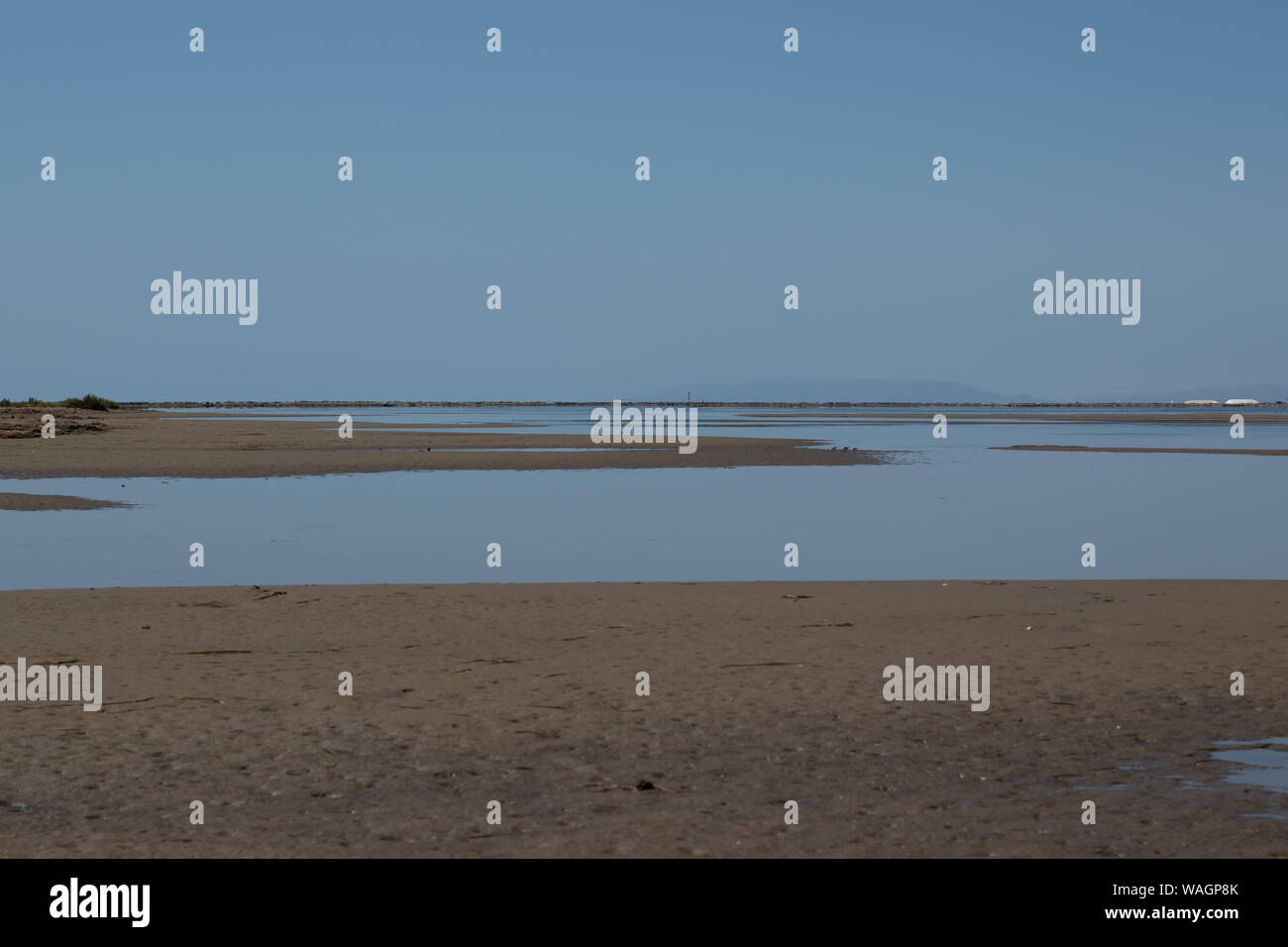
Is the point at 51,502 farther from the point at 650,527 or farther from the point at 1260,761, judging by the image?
the point at 1260,761

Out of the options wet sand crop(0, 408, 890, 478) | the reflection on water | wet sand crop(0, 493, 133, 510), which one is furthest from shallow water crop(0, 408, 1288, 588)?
wet sand crop(0, 408, 890, 478)

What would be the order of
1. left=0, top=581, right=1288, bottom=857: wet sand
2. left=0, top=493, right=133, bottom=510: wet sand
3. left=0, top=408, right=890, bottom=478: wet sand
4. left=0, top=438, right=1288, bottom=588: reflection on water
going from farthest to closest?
left=0, top=408, right=890, bottom=478: wet sand, left=0, top=493, right=133, bottom=510: wet sand, left=0, top=438, right=1288, bottom=588: reflection on water, left=0, top=581, right=1288, bottom=857: wet sand

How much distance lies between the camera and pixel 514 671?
41.1 feet

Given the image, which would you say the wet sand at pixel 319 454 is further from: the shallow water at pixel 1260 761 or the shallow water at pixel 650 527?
the shallow water at pixel 1260 761

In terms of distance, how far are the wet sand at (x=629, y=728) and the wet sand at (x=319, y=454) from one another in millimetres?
28776

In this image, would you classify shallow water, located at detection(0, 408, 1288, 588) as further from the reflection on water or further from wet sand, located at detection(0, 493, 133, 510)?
wet sand, located at detection(0, 493, 133, 510)

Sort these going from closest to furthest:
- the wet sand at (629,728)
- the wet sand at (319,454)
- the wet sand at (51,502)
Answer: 1. the wet sand at (629,728)
2. the wet sand at (51,502)
3. the wet sand at (319,454)

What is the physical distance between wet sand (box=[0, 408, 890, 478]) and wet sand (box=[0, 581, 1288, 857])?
94.4 feet

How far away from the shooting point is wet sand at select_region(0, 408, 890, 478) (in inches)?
1747

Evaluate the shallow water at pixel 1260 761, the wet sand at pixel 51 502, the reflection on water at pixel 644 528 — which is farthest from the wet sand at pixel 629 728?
the wet sand at pixel 51 502

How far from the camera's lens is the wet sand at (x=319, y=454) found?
1747 inches
